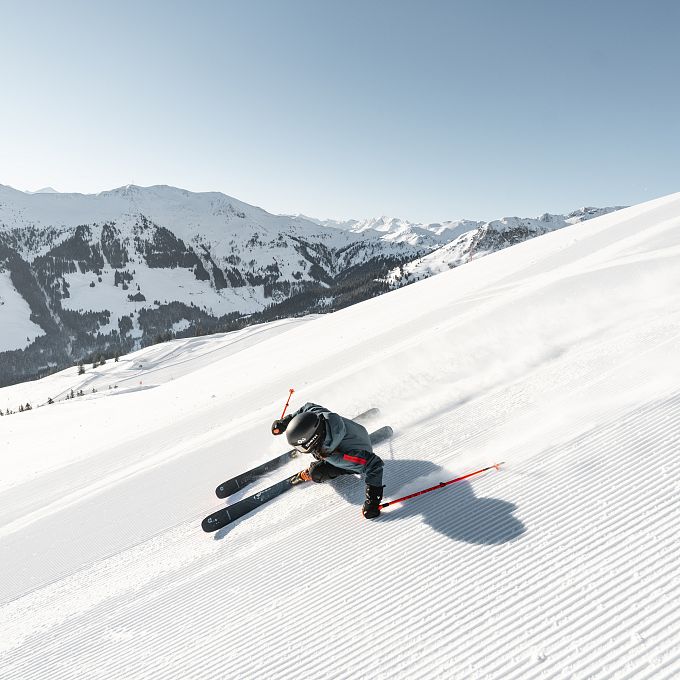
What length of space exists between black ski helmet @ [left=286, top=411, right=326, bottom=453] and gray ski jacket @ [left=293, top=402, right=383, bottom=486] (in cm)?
14

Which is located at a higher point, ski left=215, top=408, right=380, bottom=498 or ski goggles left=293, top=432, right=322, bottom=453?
ski goggles left=293, top=432, right=322, bottom=453

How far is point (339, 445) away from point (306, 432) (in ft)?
2.18

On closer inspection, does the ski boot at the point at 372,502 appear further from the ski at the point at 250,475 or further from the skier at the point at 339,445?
the ski at the point at 250,475

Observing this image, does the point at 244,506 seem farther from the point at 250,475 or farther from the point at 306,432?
the point at 306,432

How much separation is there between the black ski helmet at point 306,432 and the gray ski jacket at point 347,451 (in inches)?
5.4

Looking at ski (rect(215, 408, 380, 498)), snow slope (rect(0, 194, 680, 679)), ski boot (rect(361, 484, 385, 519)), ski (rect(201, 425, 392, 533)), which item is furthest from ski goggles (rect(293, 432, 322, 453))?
ski (rect(215, 408, 380, 498))

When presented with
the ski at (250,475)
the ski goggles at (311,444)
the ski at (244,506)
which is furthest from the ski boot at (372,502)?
the ski at (250,475)

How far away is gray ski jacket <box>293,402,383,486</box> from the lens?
215 inches

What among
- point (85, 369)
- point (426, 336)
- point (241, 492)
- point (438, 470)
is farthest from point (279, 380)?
point (85, 369)

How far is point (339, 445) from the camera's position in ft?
18.6

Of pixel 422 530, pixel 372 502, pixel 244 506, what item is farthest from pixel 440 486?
pixel 244 506

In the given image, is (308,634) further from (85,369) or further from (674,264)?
(85,369)

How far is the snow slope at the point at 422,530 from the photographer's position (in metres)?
3.31

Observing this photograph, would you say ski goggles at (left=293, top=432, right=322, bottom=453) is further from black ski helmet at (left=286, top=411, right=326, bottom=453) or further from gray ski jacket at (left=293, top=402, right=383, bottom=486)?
gray ski jacket at (left=293, top=402, right=383, bottom=486)
